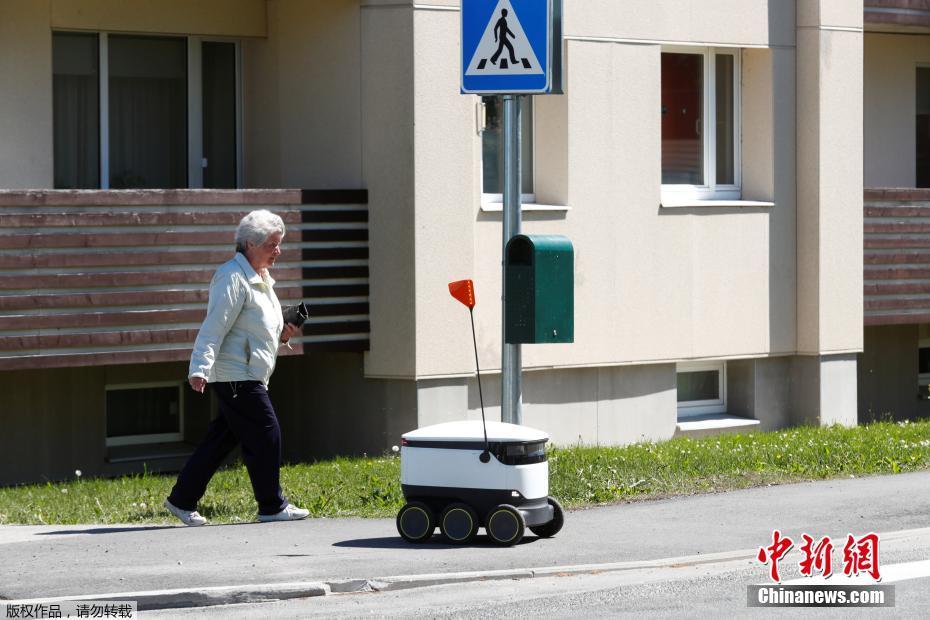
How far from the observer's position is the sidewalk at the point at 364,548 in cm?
828

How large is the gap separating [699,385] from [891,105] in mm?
4671

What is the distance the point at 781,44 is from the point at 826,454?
199 inches

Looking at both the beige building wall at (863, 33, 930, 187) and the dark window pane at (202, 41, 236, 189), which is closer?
the dark window pane at (202, 41, 236, 189)

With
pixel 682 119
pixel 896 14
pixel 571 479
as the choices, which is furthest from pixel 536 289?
pixel 896 14

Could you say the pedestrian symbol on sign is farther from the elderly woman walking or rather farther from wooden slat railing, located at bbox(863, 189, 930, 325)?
wooden slat railing, located at bbox(863, 189, 930, 325)

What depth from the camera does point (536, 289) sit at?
10344mm

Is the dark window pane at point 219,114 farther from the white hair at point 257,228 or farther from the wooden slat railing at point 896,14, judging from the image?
the wooden slat railing at point 896,14

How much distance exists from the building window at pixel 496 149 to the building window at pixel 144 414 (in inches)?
135

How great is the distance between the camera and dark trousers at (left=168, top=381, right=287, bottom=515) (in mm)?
10258

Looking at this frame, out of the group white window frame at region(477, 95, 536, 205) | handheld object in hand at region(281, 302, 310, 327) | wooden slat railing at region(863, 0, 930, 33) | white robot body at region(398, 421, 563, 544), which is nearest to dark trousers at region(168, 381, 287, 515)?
handheld object in hand at region(281, 302, 310, 327)

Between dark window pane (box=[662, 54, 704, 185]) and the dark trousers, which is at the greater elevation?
dark window pane (box=[662, 54, 704, 185])

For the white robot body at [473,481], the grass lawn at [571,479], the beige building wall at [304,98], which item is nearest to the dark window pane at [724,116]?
the grass lawn at [571,479]

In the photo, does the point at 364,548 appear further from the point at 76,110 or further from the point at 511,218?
the point at 76,110

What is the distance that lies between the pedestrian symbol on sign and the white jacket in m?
1.94
